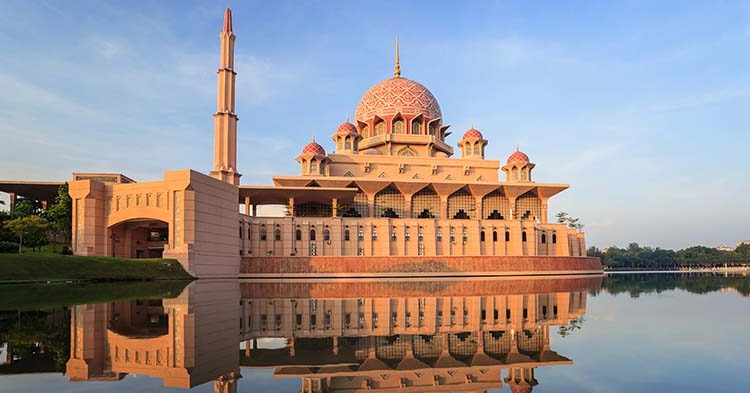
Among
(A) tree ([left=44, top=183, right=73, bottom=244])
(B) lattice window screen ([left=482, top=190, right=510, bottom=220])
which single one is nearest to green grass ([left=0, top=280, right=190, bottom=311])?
(A) tree ([left=44, top=183, right=73, bottom=244])

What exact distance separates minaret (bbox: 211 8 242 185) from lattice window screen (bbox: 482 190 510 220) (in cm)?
2629

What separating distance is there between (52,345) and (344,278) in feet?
107

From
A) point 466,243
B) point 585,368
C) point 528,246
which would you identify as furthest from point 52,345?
point 528,246

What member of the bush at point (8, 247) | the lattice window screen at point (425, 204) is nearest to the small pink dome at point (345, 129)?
the lattice window screen at point (425, 204)

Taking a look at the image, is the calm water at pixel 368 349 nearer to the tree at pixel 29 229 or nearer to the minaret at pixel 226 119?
the tree at pixel 29 229

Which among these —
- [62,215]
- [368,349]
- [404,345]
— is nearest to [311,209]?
[62,215]

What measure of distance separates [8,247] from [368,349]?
37495mm

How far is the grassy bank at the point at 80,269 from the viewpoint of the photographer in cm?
2820

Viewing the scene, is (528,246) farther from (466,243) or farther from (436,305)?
(436,305)

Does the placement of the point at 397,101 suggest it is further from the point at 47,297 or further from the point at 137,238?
the point at 47,297

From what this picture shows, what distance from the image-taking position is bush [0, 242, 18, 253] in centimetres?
3719

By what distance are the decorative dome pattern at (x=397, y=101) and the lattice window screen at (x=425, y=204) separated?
452 inches

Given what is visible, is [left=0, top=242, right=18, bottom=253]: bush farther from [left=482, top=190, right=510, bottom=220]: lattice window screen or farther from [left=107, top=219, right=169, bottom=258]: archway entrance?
[left=482, top=190, right=510, bottom=220]: lattice window screen

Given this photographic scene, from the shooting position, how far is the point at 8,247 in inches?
1492
